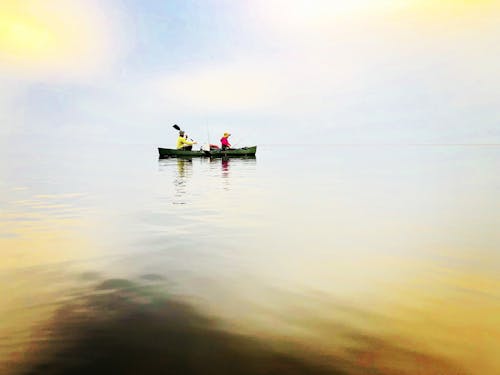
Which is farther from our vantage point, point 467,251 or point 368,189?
point 368,189

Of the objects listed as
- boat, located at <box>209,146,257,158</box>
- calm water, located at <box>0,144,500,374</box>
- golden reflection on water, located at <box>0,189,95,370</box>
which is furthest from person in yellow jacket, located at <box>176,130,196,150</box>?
calm water, located at <box>0,144,500,374</box>

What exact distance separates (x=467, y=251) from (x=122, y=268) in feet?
25.1

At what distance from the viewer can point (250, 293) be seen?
5633 millimetres

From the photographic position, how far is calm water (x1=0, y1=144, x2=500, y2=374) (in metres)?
3.71

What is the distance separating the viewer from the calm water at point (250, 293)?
12.2ft

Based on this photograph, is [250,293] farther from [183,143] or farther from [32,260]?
[183,143]

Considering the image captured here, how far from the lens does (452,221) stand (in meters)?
11.6

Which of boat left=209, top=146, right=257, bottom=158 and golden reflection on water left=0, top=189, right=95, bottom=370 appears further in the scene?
boat left=209, top=146, right=257, bottom=158

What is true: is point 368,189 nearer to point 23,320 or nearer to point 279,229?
point 279,229

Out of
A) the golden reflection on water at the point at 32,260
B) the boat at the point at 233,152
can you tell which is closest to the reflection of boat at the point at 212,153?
the boat at the point at 233,152

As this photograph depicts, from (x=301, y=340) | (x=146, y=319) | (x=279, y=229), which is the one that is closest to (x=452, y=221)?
(x=279, y=229)

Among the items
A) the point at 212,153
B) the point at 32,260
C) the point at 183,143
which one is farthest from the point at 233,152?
the point at 32,260

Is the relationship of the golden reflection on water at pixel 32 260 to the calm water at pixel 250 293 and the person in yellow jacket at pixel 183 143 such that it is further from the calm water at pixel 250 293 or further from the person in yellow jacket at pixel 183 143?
the person in yellow jacket at pixel 183 143

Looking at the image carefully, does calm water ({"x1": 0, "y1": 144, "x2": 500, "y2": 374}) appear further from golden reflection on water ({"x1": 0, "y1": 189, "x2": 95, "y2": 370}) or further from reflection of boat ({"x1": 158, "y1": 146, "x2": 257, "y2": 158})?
reflection of boat ({"x1": 158, "y1": 146, "x2": 257, "y2": 158})
